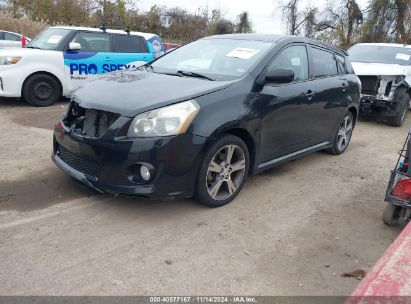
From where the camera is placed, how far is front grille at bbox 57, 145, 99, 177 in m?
3.62

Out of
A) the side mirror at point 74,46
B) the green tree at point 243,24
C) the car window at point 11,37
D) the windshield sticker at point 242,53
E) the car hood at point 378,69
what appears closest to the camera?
the windshield sticker at point 242,53

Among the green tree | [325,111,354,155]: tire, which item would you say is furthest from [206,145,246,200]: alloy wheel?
the green tree

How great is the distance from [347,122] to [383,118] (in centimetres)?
324

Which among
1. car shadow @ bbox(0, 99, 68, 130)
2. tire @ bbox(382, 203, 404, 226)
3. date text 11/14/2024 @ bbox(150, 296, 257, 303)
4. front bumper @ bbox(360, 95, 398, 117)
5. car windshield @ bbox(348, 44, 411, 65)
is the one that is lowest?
date text 11/14/2024 @ bbox(150, 296, 257, 303)

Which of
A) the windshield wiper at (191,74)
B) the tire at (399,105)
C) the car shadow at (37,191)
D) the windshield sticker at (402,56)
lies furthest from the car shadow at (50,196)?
the windshield sticker at (402,56)

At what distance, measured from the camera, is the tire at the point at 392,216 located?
390cm

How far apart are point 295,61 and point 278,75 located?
80 cm

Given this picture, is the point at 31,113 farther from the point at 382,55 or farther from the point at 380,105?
the point at 382,55

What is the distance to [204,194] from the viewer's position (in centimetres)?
381

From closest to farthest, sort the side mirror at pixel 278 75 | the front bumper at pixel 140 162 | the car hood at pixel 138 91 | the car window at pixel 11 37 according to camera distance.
Result: the front bumper at pixel 140 162 < the car hood at pixel 138 91 < the side mirror at pixel 278 75 < the car window at pixel 11 37

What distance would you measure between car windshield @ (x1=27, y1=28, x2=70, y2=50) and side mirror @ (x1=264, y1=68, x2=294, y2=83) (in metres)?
5.75

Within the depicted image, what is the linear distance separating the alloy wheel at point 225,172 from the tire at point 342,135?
234cm

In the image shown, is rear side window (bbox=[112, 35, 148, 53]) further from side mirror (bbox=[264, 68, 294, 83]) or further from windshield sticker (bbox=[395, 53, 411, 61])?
windshield sticker (bbox=[395, 53, 411, 61])

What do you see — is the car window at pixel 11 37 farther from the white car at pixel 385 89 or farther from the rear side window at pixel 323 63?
the rear side window at pixel 323 63
